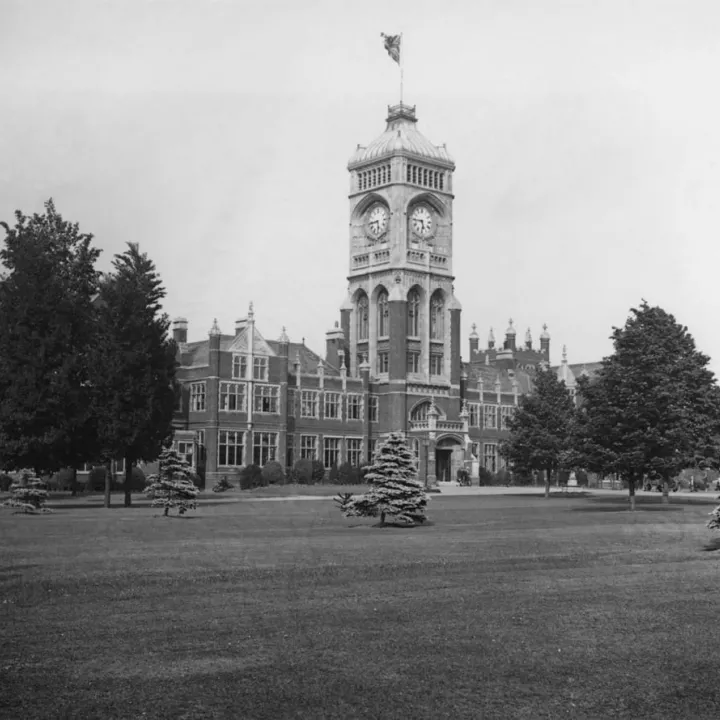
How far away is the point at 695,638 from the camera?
1359 centimetres

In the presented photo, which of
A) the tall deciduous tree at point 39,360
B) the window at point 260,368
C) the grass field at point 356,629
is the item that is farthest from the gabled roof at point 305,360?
the grass field at point 356,629

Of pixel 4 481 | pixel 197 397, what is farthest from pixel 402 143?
pixel 4 481

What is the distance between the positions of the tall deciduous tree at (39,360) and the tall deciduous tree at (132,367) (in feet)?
3.01

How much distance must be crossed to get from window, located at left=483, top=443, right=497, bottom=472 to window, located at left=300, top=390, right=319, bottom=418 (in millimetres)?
20409

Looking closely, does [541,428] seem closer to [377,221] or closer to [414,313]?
[414,313]

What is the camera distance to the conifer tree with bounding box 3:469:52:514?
39.2m

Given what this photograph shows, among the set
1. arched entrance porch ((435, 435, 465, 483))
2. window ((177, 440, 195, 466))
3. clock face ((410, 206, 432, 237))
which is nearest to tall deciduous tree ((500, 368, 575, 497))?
arched entrance porch ((435, 435, 465, 483))

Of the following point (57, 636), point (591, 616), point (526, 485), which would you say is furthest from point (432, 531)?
point (526, 485)

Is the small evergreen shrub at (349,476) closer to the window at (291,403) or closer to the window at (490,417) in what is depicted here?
the window at (291,403)

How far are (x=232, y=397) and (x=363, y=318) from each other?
766 inches

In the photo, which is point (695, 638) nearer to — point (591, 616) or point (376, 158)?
point (591, 616)

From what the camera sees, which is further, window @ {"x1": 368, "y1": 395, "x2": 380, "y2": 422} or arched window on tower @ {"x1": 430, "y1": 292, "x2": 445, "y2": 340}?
arched window on tower @ {"x1": 430, "y1": 292, "x2": 445, "y2": 340}

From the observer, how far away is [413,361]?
90.4 m

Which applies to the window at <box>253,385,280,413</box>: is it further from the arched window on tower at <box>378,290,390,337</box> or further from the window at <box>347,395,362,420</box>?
the arched window on tower at <box>378,290,390,337</box>
